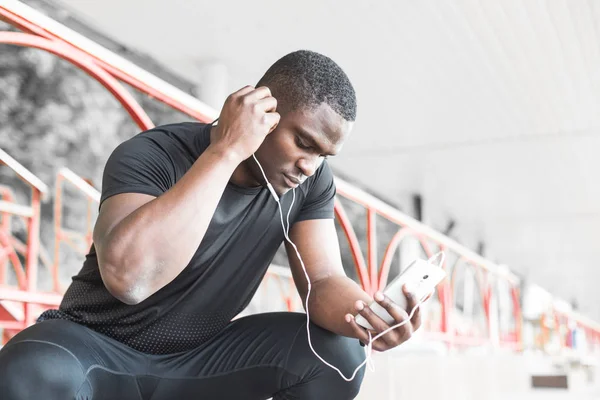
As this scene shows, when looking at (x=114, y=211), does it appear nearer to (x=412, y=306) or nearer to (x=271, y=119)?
(x=271, y=119)

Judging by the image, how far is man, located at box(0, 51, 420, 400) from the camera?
4.25ft

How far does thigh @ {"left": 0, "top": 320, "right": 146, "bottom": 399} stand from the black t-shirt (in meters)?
0.06

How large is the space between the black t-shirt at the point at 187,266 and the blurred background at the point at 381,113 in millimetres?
259

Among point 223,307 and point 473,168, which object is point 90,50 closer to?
point 223,307

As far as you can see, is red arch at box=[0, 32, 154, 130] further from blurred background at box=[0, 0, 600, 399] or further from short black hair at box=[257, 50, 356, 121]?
short black hair at box=[257, 50, 356, 121]

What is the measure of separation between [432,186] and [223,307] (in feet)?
23.5

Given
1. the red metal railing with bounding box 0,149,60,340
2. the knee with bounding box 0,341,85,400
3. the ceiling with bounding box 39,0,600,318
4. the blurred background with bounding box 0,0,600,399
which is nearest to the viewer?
the knee with bounding box 0,341,85,400

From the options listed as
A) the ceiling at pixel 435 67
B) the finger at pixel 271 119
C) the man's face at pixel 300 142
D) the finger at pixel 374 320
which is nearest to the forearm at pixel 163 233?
the finger at pixel 271 119

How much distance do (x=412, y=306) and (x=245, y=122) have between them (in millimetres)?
500

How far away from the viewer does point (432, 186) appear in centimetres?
855

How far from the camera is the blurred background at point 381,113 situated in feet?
9.37

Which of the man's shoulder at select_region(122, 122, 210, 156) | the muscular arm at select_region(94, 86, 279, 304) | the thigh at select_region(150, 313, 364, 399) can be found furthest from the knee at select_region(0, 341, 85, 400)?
the man's shoulder at select_region(122, 122, 210, 156)

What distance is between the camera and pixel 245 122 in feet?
4.61

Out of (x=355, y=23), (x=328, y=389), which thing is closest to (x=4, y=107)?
(x=355, y=23)
